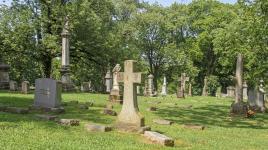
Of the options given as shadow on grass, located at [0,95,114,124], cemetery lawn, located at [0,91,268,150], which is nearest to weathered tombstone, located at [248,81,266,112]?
cemetery lawn, located at [0,91,268,150]

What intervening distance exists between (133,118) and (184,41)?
2132 inches

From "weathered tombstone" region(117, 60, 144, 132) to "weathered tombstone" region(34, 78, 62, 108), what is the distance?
4.44 m

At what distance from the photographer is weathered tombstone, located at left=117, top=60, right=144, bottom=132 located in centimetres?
1287

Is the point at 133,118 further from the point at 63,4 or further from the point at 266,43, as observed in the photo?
the point at 63,4

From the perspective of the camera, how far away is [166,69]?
215 feet

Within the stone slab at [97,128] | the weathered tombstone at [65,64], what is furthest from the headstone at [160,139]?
the weathered tombstone at [65,64]

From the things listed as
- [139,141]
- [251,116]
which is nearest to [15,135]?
[139,141]

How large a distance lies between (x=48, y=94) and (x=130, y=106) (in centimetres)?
520

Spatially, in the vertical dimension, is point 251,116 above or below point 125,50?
below

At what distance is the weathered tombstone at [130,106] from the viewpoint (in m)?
12.9

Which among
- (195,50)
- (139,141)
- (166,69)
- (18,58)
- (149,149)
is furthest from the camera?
(166,69)

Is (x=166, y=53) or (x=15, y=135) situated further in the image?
(x=166, y=53)

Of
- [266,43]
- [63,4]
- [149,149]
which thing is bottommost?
[149,149]

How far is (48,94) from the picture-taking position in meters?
17.2
